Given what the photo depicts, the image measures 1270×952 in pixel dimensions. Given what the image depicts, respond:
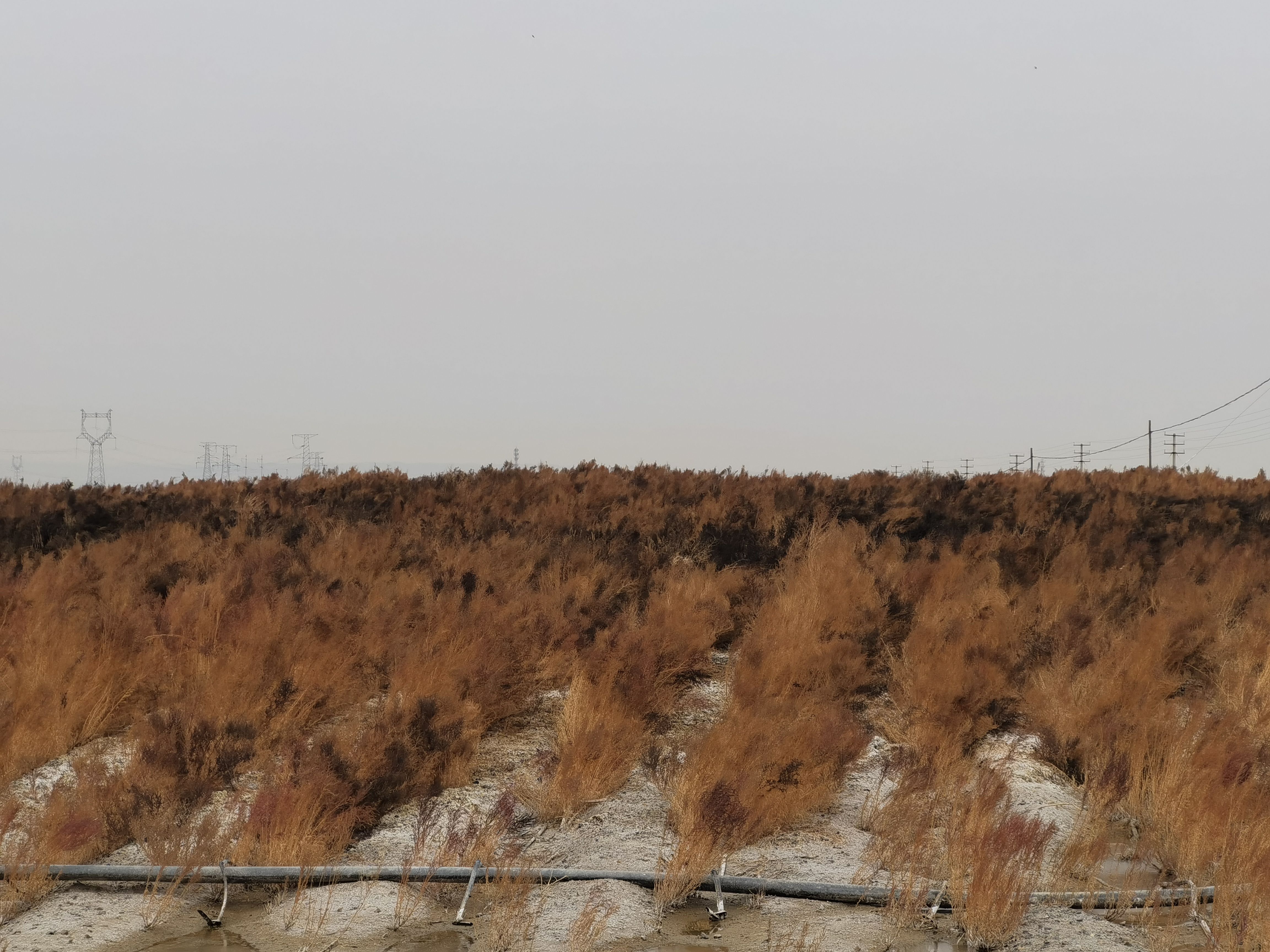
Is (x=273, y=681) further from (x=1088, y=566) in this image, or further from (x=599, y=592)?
→ (x=1088, y=566)

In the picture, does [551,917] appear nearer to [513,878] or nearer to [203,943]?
[513,878]

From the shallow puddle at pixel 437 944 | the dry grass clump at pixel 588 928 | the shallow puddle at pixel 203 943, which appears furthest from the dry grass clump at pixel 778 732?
the shallow puddle at pixel 203 943

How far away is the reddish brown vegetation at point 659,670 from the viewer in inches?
183

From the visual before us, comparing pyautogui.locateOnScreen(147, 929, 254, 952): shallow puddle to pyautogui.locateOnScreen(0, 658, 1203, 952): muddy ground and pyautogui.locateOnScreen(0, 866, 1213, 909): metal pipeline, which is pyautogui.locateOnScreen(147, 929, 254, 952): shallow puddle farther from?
pyautogui.locateOnScreen(0, 866, 1213, 909): metal pipeline

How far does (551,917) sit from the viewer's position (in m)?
3.96

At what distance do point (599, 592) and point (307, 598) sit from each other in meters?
2.45

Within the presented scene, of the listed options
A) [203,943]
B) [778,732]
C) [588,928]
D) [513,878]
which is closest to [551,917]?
[513,878]

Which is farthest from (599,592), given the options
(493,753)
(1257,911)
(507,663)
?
(1257,911)

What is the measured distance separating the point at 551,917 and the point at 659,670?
296 cm

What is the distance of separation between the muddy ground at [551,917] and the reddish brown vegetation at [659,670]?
0.20m

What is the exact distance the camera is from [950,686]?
621 cm

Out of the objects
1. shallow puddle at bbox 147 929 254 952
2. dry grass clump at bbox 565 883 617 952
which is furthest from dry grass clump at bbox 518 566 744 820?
shallow puddle at bbox 147 929 254 952

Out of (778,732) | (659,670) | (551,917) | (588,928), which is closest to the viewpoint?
(588,928)

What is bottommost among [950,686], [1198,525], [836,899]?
[836,899]
